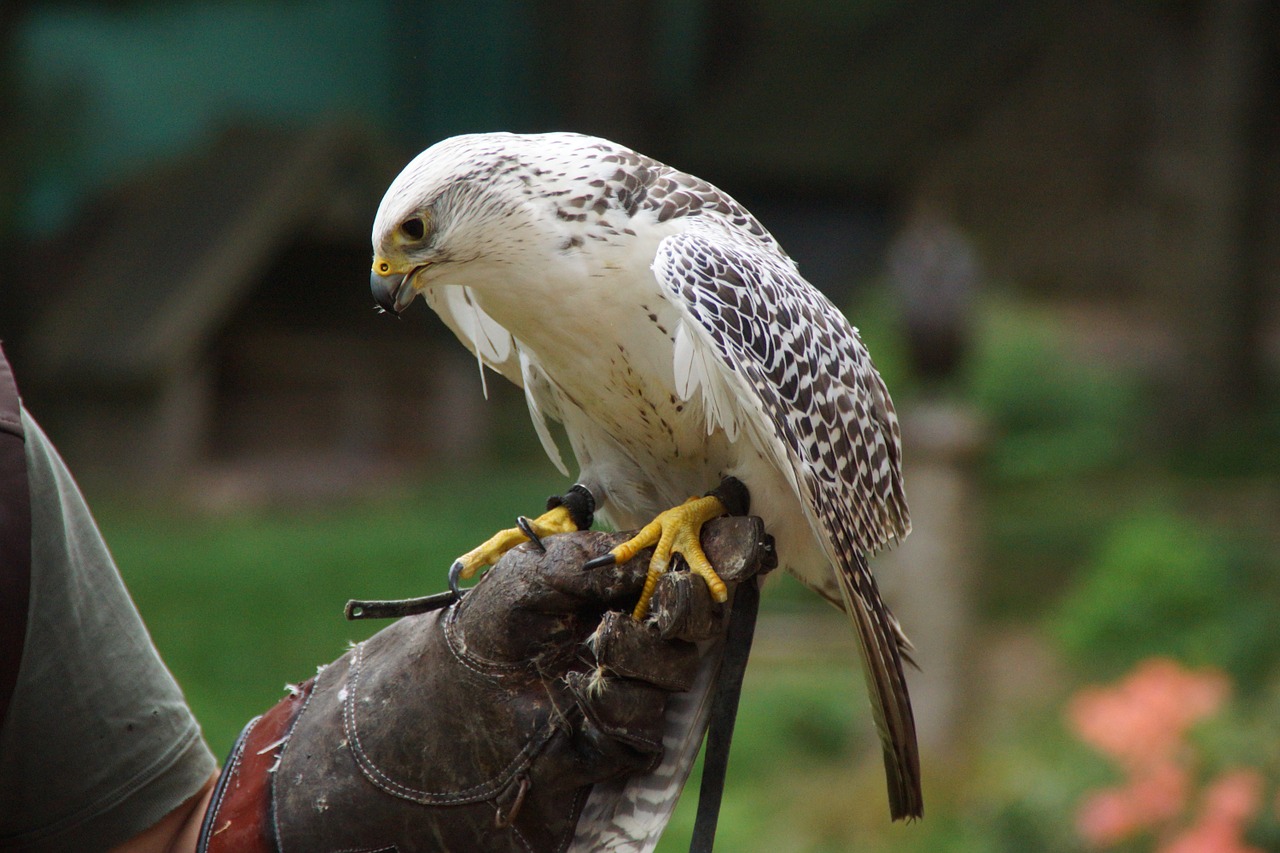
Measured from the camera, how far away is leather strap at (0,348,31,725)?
4.66ft

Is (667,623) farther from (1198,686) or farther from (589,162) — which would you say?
(1198,686)

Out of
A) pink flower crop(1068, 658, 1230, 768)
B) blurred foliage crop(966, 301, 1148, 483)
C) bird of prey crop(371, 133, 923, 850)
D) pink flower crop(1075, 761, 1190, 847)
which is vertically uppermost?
bird of prey crop(371, 133, 923, 850)

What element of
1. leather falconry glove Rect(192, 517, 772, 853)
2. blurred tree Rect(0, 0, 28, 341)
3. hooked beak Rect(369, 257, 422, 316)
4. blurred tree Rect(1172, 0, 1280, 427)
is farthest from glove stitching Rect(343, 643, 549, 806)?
blurred tree Rect(1172, 0, 1280, 427)

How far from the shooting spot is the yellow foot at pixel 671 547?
1.58m

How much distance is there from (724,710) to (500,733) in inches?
10.4

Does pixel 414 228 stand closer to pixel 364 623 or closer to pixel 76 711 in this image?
pixel 76 711

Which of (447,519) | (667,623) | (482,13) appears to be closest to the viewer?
(667,623)

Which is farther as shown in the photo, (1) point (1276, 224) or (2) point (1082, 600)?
(1) point (1276, 224)

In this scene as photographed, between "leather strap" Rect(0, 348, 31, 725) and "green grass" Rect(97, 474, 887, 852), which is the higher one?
"leather strap" Rect(0, 348, 31, 725)

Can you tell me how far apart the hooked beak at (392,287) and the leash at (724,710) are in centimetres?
54

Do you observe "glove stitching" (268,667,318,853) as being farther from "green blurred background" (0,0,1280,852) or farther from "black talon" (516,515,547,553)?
"green blurred background" (0,0,1280,852)

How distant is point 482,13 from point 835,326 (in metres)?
7.96

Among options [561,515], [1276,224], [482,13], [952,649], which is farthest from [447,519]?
[1276,224]

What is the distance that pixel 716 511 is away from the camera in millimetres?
1704
